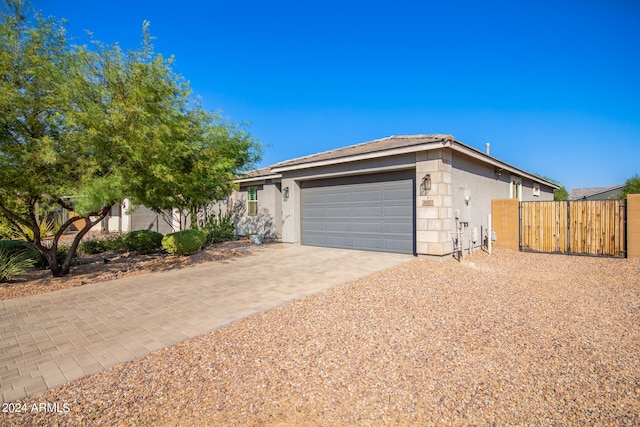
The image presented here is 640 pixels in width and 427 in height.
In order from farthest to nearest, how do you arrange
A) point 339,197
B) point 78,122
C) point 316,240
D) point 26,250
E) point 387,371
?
1. point 316,240
2. point 339,197
3. point 26,250
4. point 78,122
5. point 387,371

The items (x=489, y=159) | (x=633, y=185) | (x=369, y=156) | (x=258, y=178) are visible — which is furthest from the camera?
(x=633, y=185)

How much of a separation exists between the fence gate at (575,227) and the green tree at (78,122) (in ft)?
38.4

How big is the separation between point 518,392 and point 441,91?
16.7 metres

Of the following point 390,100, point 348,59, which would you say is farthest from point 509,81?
point 348,59

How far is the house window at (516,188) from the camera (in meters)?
14.4

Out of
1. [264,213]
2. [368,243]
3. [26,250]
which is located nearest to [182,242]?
[26,250]

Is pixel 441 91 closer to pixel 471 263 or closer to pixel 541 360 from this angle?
pixel 471 263

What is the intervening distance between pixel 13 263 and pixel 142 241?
379cm

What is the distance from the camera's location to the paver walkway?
3355 mm

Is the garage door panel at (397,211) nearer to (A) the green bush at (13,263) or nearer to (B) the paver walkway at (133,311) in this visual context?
(B) the paver walkway at (133,311)

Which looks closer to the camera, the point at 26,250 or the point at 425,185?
the point at 425,185

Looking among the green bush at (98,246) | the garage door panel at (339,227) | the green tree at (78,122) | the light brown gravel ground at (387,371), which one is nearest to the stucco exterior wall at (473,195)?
the garage door panel at (339,227)

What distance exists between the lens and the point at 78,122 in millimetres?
6215

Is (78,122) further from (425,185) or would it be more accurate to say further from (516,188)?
(516,188)
